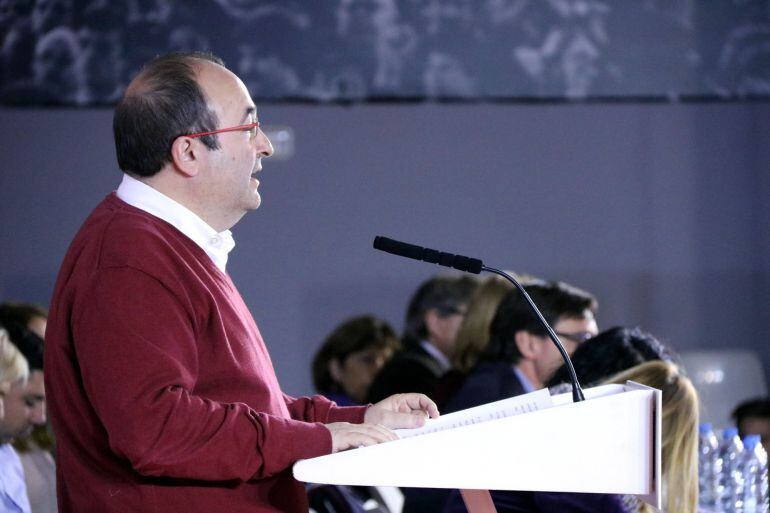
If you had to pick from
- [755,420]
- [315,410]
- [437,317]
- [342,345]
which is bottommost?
[342,345]

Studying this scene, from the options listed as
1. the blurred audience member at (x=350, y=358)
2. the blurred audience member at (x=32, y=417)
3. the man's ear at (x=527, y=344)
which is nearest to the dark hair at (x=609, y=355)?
the man's ear at (x=527, y=344)

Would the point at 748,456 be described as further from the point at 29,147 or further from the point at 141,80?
→ the point at 29,147

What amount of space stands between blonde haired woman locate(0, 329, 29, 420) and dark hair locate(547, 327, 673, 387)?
1.40 meters

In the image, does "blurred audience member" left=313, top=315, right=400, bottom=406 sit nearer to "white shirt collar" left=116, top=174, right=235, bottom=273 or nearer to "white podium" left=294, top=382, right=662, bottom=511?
"white shirt collar" left=116, top=174, right=235, bottom=273

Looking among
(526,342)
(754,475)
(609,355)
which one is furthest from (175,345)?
(526,342)

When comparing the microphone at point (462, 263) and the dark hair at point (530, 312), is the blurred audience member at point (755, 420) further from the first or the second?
the microphone at point (462, 263)

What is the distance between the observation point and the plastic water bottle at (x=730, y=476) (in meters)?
3.09

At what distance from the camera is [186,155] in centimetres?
175

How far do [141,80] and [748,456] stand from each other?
208 centimetres

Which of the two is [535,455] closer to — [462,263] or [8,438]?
[462,263]

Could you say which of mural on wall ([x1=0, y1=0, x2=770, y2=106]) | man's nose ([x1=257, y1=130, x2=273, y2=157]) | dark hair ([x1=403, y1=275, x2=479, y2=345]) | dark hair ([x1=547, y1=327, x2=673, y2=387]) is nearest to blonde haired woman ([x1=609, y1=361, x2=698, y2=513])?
dark hair ([x1=547, y1=327, x2=673, y2=387])

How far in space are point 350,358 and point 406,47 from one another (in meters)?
1.54

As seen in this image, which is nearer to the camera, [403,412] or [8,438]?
[403,412]

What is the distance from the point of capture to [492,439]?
154 centimetres
